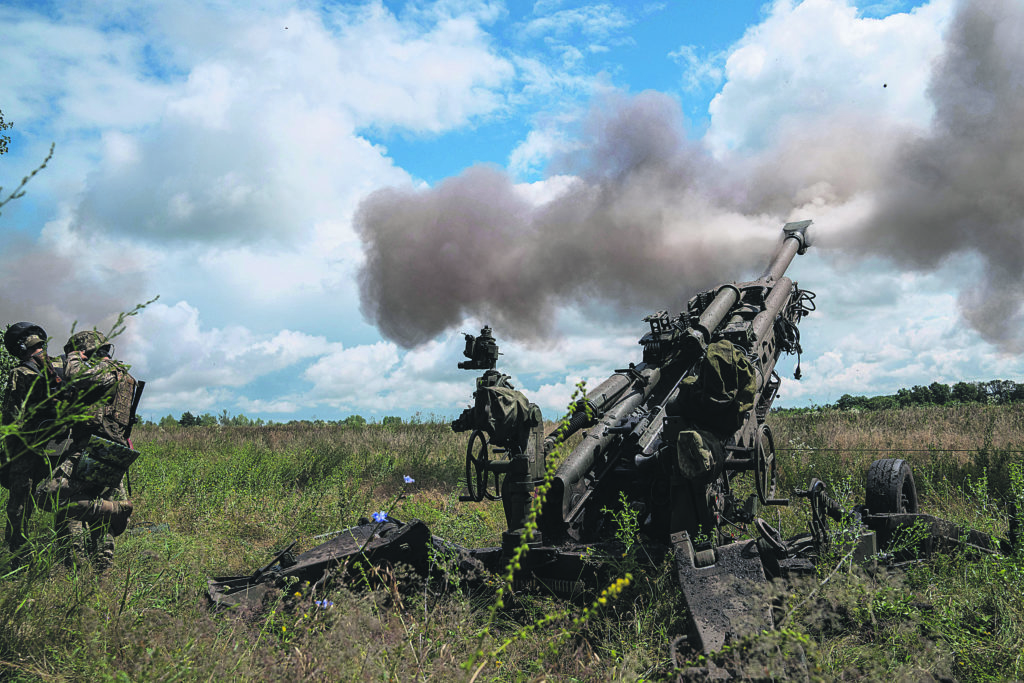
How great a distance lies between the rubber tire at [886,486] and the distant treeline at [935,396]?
18146 millimetres

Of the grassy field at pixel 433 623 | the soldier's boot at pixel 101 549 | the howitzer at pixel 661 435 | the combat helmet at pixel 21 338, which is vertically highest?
the combat helmet at pixel 21 338

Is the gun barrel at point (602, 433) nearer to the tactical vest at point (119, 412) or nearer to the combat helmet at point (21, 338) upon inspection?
the tactical vest at point (119, 412)

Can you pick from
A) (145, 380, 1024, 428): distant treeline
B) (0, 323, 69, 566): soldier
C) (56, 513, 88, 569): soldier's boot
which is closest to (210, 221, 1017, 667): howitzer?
(56, 513, 88, 569): soldier's boot

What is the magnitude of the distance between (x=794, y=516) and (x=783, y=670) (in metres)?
5.45

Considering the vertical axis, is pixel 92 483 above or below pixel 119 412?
below

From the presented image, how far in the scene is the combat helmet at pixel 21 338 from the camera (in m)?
5.26

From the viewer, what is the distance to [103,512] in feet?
17.4

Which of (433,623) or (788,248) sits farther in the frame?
(788,248)

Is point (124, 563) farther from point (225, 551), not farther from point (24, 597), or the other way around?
point (24, 597)

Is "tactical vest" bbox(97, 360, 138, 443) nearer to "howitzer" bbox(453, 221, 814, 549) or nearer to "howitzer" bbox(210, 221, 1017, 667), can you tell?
"howitzer" bbox(210, 221, 1017, 667)

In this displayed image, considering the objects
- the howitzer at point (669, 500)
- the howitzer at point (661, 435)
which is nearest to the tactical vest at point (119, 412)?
the howitzer at point (669, 500)

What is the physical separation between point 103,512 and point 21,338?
4.92ft

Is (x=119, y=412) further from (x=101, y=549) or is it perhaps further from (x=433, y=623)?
(x=433, y=623)

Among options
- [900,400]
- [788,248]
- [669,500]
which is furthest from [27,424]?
[900,400]
